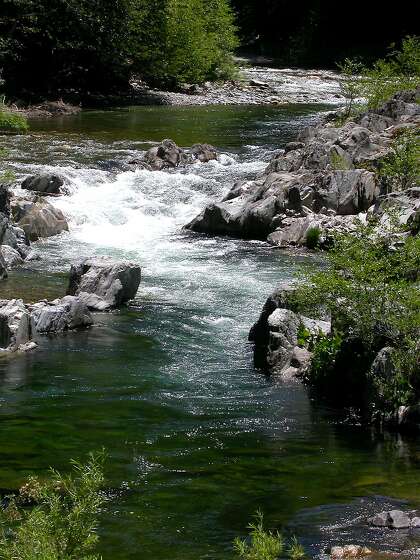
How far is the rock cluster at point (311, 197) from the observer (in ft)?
71.2

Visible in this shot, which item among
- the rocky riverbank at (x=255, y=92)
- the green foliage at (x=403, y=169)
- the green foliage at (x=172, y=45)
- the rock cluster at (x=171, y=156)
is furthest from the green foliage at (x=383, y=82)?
the green foliage at (x=172, y=45)

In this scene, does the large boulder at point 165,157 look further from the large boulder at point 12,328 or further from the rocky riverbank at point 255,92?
the rocky riverbank at point 255,92

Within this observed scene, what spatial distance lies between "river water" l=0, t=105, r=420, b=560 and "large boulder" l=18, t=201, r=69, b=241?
36cm

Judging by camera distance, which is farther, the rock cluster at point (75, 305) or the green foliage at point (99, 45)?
the green foliage at point (99, 45)

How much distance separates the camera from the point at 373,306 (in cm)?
1241

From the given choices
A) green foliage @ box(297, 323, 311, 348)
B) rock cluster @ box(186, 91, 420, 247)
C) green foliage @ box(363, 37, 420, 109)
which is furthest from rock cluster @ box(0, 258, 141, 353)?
green foliage @ box(363, 37, 420, 109)

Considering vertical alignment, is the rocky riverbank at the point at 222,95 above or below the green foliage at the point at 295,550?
above

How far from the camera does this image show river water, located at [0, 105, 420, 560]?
29.3 ft

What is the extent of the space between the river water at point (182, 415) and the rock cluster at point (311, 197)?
0.71m

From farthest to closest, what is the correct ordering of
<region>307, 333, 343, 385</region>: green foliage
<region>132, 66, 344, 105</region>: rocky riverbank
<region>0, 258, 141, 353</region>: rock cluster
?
<region>132, 66, 344, 105</region>: rocky riverbank < <region>0, 258, 141, 353</region>: rock cluster < <region>307, 333, 343, 385</region>: green foliage

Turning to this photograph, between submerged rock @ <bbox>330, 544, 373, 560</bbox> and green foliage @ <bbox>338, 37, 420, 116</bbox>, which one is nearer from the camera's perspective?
submerged rock @ <bbox>330, 544, 373, 560</bbox>

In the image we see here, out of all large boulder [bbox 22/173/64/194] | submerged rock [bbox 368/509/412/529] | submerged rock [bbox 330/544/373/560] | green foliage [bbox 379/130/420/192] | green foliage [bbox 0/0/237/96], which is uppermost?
green foliage [bbox 0/0/237/96]

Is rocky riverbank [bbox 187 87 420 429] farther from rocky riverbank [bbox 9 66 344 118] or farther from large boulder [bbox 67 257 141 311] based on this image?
rocky riverbank [bbox 9 66 344 118]

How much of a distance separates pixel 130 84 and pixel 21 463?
37667 mm
